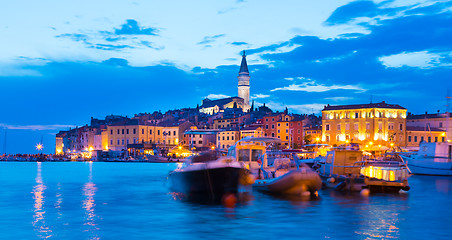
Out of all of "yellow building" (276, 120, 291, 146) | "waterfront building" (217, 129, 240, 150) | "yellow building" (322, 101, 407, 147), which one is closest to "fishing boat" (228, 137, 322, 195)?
"yellow building" (322, 101, 407, 147)

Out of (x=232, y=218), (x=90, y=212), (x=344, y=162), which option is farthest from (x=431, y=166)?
(x=90, y=212)

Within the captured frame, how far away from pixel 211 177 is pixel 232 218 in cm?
426

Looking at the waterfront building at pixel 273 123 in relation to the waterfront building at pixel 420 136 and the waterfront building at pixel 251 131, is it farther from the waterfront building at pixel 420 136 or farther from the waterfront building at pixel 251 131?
the waterfront building at pixel 420 136

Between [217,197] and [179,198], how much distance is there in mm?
3572

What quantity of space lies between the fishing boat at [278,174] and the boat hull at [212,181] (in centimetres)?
304

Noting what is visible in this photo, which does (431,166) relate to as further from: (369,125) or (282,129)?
(282,129)

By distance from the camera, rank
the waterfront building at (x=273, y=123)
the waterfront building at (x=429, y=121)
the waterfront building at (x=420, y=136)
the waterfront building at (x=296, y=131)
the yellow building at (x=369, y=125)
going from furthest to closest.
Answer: the waterfront building at (x=273, y=123)
the waterfront building at (x=296, y=131)
the waterfront building at (x=429, y=121)
the waterfront building at (x=420, y=136)
the yellow building at (x=369, y=125)

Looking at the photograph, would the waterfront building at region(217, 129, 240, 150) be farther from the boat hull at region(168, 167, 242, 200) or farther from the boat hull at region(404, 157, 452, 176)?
the boat hull at region(168, 167, 242, 200)

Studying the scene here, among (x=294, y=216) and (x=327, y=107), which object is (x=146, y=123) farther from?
(x=294, y=216)

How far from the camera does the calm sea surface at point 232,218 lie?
1739 centimetres

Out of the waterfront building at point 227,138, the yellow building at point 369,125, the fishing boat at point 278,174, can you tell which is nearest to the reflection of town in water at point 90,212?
the fishing boat at point 278,174

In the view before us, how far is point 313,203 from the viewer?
977 inches

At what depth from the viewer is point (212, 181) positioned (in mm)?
24359

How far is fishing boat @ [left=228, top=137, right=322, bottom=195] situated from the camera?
26109 millimetres
